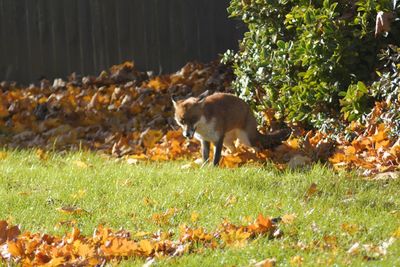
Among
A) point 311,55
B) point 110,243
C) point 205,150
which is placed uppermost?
point 311,55

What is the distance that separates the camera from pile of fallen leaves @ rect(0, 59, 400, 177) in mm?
8609

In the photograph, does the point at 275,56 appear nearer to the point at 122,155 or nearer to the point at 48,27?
the point at 122,155

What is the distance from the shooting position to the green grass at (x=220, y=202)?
226 inches

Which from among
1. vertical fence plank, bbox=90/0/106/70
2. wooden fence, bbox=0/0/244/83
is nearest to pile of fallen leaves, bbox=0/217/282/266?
wooden fence, bbox=0/0/244/83

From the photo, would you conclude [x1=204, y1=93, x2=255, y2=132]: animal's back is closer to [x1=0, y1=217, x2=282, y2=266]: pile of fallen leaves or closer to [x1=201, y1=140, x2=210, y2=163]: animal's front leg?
[x1=201, y1=140, x2=210, y2=163]: animal's front leg

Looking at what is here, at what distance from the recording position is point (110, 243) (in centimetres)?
589

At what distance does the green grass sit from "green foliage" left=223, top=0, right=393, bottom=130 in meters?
1.18

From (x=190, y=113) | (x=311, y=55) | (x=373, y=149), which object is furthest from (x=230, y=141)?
(x=373, y=149)

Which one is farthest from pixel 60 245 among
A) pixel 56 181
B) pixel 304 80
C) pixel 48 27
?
pixel 48 27

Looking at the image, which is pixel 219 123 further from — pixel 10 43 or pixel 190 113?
pixel 10 43

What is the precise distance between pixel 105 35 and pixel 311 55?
6.38 m

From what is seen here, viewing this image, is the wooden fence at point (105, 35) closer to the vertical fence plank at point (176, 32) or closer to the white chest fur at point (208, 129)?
the vertical fence plank at point (176, 32)

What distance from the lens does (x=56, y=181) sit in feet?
27.2

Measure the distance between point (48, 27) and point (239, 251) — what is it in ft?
33.5
